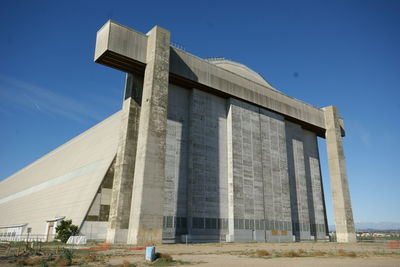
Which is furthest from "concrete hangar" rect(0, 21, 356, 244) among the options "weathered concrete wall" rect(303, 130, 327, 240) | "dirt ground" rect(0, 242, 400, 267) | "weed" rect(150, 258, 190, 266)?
"weed" rect(150, 258, 190, 266)

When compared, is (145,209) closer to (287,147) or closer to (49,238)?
(49,238)

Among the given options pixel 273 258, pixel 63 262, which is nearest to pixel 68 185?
pixel 63 262

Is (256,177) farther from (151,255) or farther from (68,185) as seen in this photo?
(68,185)

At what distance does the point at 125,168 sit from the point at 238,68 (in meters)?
27.2

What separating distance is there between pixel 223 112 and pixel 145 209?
1929 cm

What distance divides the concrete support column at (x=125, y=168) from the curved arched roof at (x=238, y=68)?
53.9ft

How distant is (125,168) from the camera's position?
33312 mm

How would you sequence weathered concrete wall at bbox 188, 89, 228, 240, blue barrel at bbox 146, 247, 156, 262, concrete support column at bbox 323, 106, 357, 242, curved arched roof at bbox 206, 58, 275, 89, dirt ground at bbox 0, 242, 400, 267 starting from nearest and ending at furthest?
dirt ground at bbox 0, 242, 400, 267 → blue barrel at bbox 146, 247, 156, 262 → weathered concrete wall at bbox 188, 89, 228, 240 → curved arched roof at bbox 206, 58, 275, 89 → concrete support column at bbox 323, 106, 357, 242

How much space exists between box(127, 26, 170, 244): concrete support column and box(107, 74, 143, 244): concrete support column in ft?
8.96

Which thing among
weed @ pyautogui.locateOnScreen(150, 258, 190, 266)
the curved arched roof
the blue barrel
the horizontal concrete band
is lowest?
weed @ pyautogui.locateOnScreen(150, 258, 190, 266)

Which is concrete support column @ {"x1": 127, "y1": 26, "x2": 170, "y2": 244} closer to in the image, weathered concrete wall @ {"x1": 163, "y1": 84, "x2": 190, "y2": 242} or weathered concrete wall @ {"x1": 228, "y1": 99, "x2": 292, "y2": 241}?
weathered concrete wall @ {"x1": 163, "y1": 84, "x2": 190, "y2": 242}

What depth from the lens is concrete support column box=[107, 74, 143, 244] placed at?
103ft

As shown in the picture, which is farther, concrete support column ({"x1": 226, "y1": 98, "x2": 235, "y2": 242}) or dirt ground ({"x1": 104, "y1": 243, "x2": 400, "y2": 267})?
concrete support column ({"x1": 226, "y1": 98, "x2": 235, "y2": 242})

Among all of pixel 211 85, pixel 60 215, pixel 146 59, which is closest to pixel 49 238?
pixel 60 215
